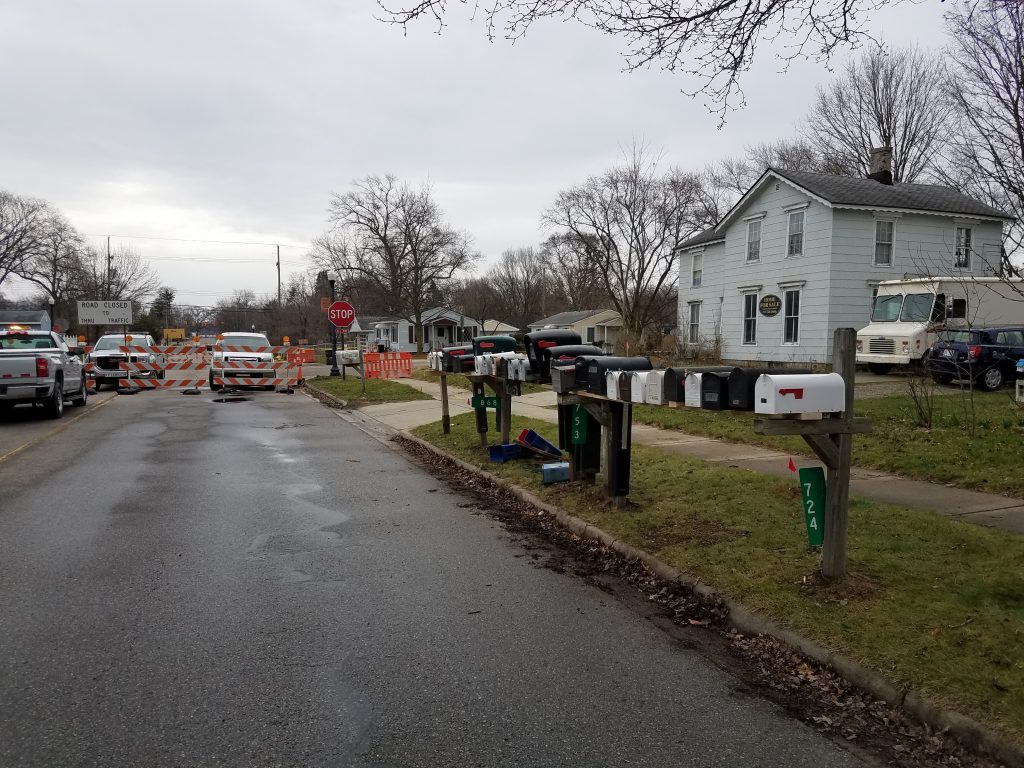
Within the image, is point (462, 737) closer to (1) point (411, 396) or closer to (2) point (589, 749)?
(2) point (589, 749)

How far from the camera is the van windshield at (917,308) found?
19.7 metres

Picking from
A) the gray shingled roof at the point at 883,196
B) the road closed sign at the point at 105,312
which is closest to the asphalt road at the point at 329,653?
the gray shingled roof at the point at 883,196

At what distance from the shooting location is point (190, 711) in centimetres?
342

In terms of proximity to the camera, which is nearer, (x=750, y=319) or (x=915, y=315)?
(x=915, y=315)

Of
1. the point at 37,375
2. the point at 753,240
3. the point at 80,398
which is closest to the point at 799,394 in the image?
the point at 37,375

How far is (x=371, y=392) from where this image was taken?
20484 mm

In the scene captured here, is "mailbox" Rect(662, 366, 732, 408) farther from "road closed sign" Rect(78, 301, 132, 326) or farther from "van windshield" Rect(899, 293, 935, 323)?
"road closed sign" Rect(78, 301, 132, 326)

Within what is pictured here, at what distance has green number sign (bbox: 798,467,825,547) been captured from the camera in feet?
15.7

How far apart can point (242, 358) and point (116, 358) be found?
173 inches

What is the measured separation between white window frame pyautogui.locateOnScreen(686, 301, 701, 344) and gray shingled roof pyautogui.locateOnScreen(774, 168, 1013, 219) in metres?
8.09

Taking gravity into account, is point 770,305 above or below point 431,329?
above

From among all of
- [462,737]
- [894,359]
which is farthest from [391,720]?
[894,359]

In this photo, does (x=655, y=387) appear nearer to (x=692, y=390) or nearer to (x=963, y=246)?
(x=692, y=390)

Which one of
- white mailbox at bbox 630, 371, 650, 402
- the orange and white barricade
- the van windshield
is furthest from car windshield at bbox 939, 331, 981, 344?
the orange and white barricade
